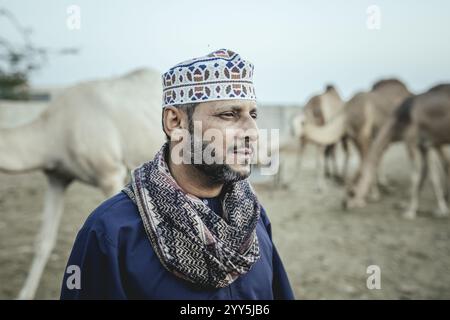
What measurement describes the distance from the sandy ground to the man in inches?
122

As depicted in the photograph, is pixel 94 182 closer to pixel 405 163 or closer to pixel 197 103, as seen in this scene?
pixel 197 103

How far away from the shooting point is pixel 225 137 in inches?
66.7

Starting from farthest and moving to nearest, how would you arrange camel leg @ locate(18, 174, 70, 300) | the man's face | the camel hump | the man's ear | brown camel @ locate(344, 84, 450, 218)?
the camel hump < brown camel @ locate(344, 84, 450, 218) < camel leg @ locate(18, 174, 70, 300) < the man's ear < the man's face

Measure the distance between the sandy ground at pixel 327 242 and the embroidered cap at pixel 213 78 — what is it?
3.37 metres

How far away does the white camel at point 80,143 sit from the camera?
168 inches

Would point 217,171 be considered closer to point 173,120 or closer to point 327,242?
point 173,120

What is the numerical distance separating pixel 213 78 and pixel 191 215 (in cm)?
57

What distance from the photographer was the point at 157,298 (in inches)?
61.8

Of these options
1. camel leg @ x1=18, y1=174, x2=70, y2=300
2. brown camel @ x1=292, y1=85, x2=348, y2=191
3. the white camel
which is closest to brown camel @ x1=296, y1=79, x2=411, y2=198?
brown camel @ x1=292, y1=85, x2=348, y2=191

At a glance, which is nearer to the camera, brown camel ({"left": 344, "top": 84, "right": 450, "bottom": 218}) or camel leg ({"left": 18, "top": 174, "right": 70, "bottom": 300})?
camel leg ({"left": 18, "top": 174, "right": 70, "bottom": 300})

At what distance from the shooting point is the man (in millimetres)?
1562

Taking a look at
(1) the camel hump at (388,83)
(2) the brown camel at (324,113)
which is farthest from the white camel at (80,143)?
(1) the camel hump at (388,83)

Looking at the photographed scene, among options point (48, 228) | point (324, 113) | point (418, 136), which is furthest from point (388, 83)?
point (48, 228)

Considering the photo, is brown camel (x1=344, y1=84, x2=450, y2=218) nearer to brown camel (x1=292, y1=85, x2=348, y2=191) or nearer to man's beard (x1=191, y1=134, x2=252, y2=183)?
brown camel (x1=292, y1=85, x2=348, y2=191)
